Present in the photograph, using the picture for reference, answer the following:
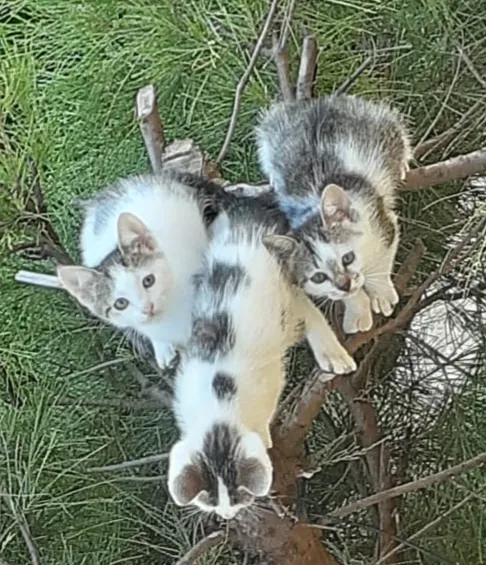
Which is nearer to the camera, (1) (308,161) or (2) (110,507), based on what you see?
(1) (308,161)

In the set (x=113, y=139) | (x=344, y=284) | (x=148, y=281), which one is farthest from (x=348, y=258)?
(x=113, y=139)

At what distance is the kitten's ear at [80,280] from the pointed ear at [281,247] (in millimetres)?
108

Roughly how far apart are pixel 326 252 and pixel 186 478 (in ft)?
0.54

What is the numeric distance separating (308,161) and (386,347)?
21 centimetres

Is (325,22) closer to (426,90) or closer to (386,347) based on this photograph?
(426,90)

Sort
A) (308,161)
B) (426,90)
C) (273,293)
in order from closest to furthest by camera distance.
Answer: (273,293) < (308,161) < (426,90)

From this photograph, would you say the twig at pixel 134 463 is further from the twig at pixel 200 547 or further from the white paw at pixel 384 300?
the white paw at pixel 384 300

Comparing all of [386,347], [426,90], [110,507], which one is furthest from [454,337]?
[110,507]

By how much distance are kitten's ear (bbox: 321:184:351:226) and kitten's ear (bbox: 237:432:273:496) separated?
152mm

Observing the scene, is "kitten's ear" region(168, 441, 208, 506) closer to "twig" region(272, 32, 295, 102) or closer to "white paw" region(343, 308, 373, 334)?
"white paw" region(343, 308, 373, 334)

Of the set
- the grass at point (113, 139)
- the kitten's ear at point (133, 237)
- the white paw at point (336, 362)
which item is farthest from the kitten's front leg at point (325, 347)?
the grass at point (113, 139)

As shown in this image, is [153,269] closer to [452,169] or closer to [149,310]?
[149,310]

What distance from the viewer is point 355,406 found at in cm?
78

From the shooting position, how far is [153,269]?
25.4 inches
